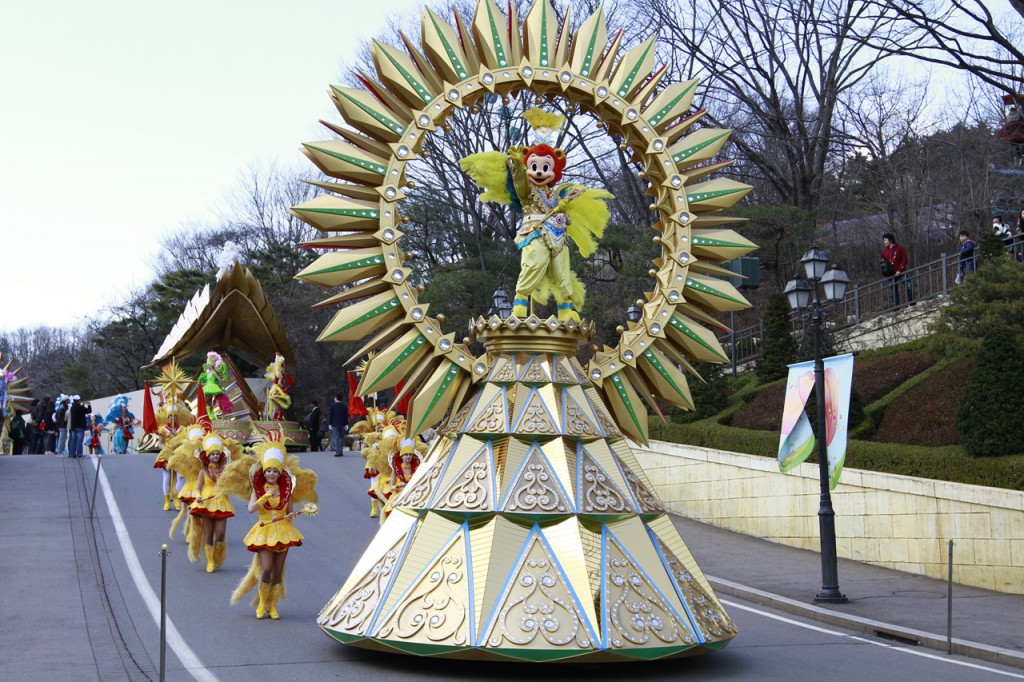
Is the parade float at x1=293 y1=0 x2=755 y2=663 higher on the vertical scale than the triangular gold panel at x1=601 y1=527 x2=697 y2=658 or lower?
higher

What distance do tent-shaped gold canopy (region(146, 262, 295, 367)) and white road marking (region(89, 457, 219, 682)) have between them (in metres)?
9.14

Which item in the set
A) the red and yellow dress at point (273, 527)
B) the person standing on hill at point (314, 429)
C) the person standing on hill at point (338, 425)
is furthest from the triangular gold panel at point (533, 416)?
the person standing on hill at point (314, 429)

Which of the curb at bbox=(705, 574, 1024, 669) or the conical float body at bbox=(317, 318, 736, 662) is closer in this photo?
the conical float body at bbox=(317, 318, 736, 662)

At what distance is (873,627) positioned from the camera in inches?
492

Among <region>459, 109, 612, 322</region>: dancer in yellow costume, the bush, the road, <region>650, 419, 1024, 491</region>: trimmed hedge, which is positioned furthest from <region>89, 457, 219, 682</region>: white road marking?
the bush

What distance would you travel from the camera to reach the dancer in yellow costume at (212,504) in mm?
15711

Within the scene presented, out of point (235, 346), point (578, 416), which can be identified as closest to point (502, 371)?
point (578, 416)

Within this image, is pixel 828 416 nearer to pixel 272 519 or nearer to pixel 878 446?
pixel 878 446

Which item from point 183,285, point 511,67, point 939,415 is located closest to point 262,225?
point 183,285

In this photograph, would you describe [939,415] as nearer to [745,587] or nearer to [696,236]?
[745,587]

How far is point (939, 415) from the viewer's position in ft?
60.1

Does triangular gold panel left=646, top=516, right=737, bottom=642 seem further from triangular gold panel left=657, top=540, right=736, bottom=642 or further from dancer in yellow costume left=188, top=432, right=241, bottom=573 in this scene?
dancer in yellow costume left=188, top=432, right=241, bottom=573

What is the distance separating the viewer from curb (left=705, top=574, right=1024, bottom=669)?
11019mm

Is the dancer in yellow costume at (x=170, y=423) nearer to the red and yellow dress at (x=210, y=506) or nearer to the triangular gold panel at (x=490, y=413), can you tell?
the red and yellow dress at (x=210, y=506)
